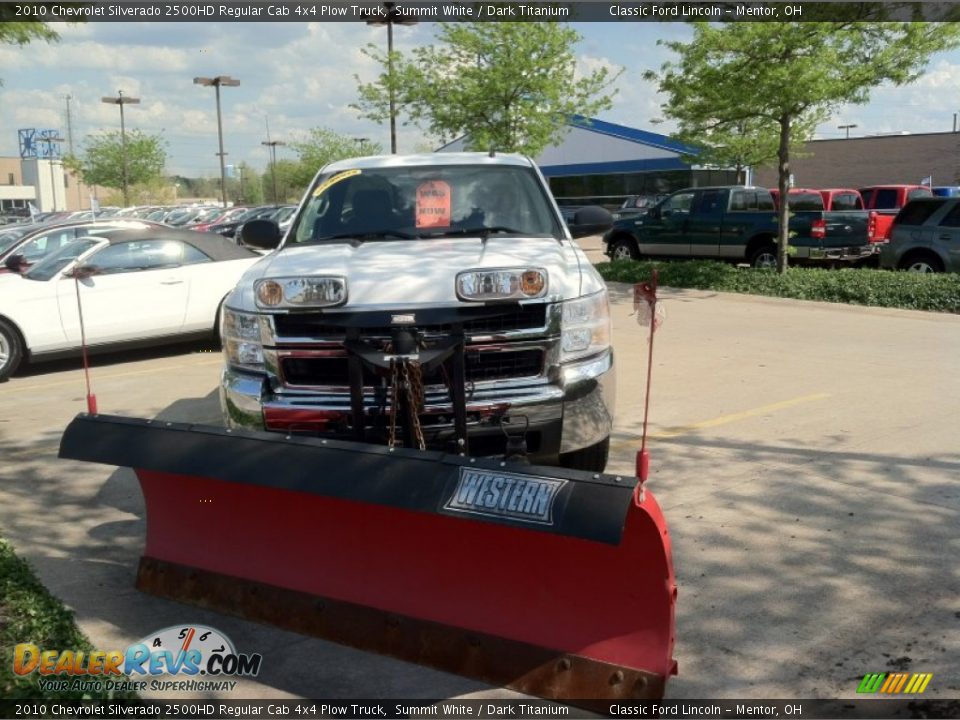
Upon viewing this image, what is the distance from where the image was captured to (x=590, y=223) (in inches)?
258

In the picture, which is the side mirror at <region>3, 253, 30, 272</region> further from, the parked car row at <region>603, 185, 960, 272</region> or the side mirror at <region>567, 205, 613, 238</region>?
the parked car row at <region>603, 185, 960, 272</region>

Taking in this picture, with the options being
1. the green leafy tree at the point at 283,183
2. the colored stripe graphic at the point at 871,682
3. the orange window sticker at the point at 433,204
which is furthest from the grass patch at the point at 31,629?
the green leafy tree at the point at 283,183

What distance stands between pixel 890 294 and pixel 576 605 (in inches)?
476

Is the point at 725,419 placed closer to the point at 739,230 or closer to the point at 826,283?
the point at 826,283

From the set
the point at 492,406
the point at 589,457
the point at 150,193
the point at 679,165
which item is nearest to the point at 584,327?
the point at 492,406

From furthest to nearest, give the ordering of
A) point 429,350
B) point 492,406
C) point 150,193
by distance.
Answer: point 150,193 < point 492,406 < point 429,350

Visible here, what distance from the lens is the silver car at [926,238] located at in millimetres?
15586

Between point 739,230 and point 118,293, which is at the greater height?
point 739,230

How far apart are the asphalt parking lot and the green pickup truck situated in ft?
26.2

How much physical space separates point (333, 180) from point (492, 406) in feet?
8.56

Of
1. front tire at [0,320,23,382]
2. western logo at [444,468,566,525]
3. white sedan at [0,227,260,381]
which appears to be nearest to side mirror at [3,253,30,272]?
white sedan at [0,227,260,381]

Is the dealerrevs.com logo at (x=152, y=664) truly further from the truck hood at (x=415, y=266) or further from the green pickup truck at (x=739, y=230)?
the green pickup truck at (x=739, y=230)

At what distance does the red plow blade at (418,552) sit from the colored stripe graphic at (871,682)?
2.48ft

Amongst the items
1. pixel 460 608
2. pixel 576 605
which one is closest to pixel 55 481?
pixel 460 608
